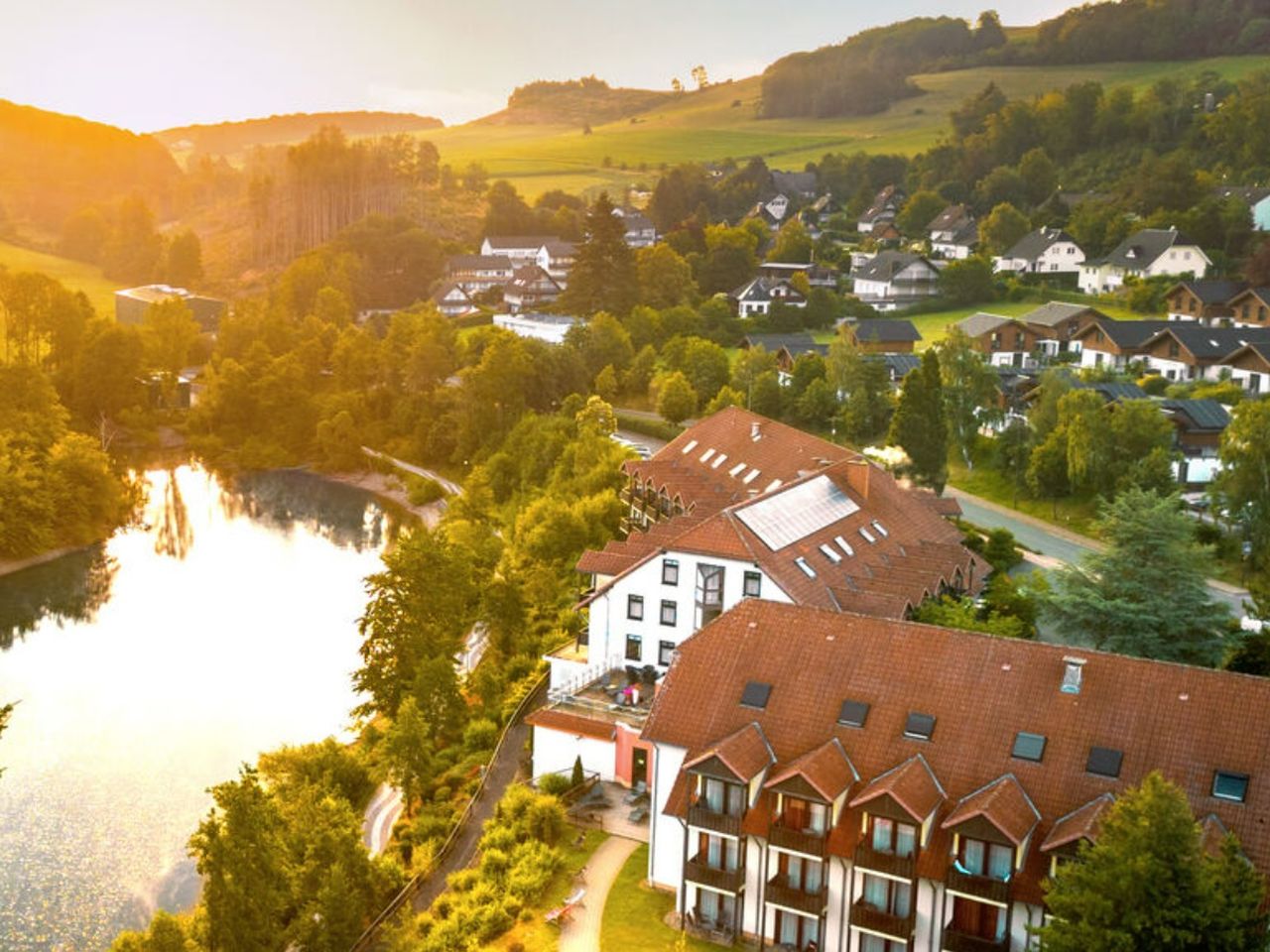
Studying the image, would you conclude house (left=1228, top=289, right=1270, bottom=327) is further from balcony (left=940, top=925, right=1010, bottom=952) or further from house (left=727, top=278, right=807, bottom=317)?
balcony (left=940, top=925, right=1010, bottom=952)

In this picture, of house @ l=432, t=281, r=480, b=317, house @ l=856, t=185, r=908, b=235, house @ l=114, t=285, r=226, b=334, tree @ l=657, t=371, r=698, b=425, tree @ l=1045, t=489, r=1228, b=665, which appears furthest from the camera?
house @ l=856, t=185, r=908, b=235

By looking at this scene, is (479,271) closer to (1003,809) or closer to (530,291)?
(530,291)

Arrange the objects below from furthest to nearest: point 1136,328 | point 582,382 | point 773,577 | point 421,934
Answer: point 582,382, point 1136,328, point 773,577, point 421,934

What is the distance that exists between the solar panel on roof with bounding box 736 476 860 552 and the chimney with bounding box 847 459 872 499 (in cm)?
76

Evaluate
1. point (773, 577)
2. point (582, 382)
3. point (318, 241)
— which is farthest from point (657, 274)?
point (773, 577)

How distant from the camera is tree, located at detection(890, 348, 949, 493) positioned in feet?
163

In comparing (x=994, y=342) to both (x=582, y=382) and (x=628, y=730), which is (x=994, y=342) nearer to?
(x=582, y=382)

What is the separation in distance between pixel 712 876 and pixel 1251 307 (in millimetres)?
59902

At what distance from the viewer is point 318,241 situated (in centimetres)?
12488

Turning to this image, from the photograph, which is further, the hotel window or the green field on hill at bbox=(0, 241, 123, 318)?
the green field on hill at bbox=(0, 241, 123, 318)

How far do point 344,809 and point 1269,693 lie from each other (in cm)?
1908

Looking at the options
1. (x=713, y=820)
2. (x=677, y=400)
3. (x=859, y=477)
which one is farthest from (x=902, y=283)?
(x=713, y=820)

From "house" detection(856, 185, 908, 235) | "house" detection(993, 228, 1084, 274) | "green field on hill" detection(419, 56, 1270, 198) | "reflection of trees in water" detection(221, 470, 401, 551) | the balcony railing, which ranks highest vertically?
"green field on hill" detection(419, 56, 1270, 198)

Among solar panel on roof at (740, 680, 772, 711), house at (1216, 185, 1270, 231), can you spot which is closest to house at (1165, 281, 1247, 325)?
house at (1216, 185, 1270, 231)
